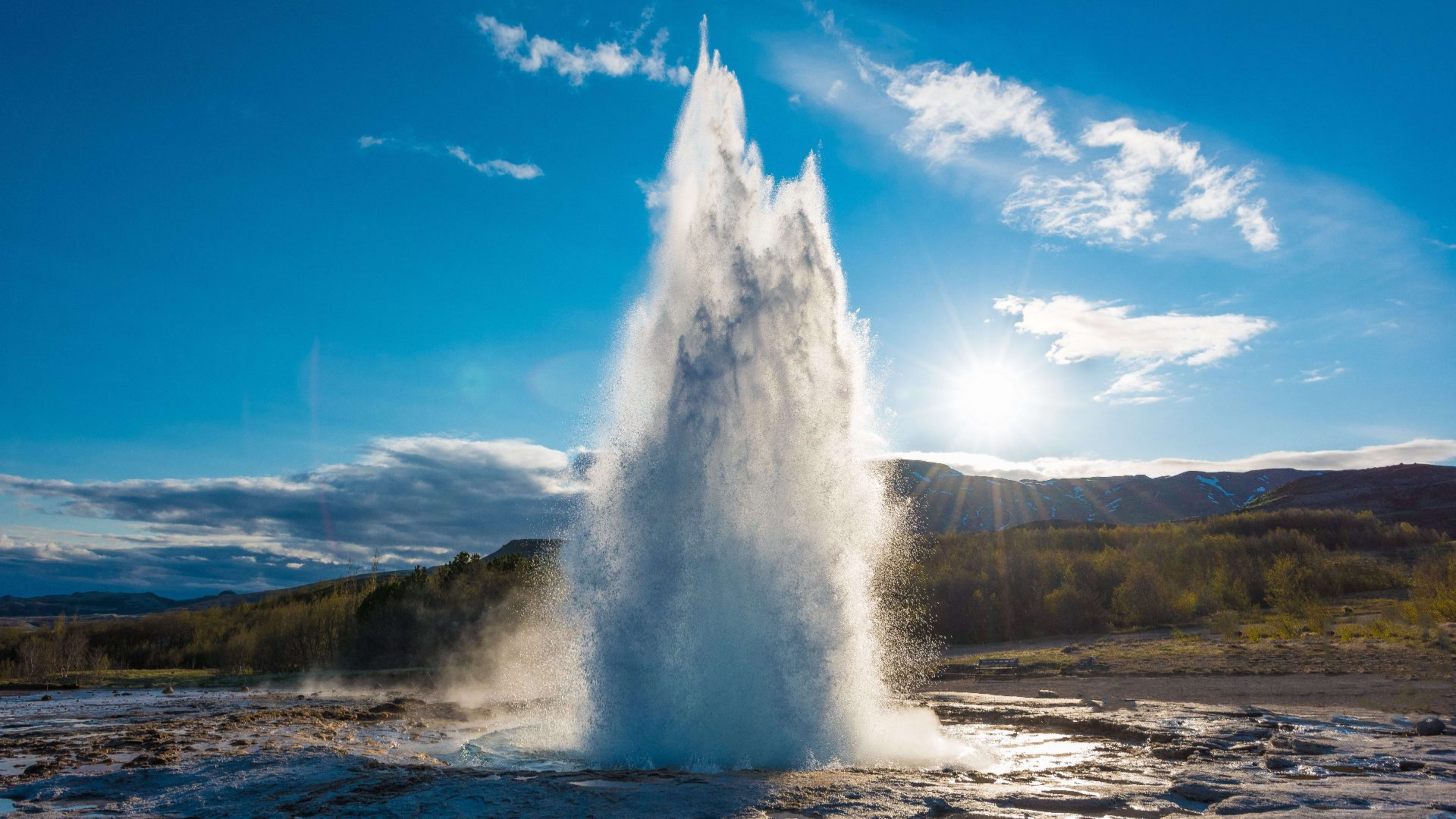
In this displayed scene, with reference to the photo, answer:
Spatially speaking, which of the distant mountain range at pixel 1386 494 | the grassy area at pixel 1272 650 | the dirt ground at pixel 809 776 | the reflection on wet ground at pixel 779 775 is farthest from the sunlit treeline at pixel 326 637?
the distant mountain range at pixel 1386 494

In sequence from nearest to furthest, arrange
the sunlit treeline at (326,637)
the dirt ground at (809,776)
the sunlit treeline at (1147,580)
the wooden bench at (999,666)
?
the dirt ground at (809,776) < the wooden bench at (999,666) < the sunlit treeline at (326,637) < the sunlit treeline at (1147,580)

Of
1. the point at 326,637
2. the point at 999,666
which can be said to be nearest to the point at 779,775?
the point at 999,666

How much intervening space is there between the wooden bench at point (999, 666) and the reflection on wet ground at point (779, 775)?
10697 millimetres

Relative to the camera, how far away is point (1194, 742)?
1191 centimetres

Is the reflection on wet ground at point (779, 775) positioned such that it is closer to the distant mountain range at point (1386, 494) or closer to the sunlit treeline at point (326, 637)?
the sunlit treeline at point (326, 637)

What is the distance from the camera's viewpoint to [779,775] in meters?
9.76

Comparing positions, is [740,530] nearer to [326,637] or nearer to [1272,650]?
[1272,650]

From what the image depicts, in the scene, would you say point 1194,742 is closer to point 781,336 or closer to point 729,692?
point 729,692

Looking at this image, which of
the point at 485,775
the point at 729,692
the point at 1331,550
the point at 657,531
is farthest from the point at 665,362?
the point at 1331,550

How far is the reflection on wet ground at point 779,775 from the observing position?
8.08 m

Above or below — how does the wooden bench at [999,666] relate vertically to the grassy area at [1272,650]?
below

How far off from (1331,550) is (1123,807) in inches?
2925

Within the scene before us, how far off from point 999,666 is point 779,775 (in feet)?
67.1

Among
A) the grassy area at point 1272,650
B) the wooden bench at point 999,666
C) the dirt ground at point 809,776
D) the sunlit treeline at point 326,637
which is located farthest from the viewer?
the sunlit treeline at point 326,637
